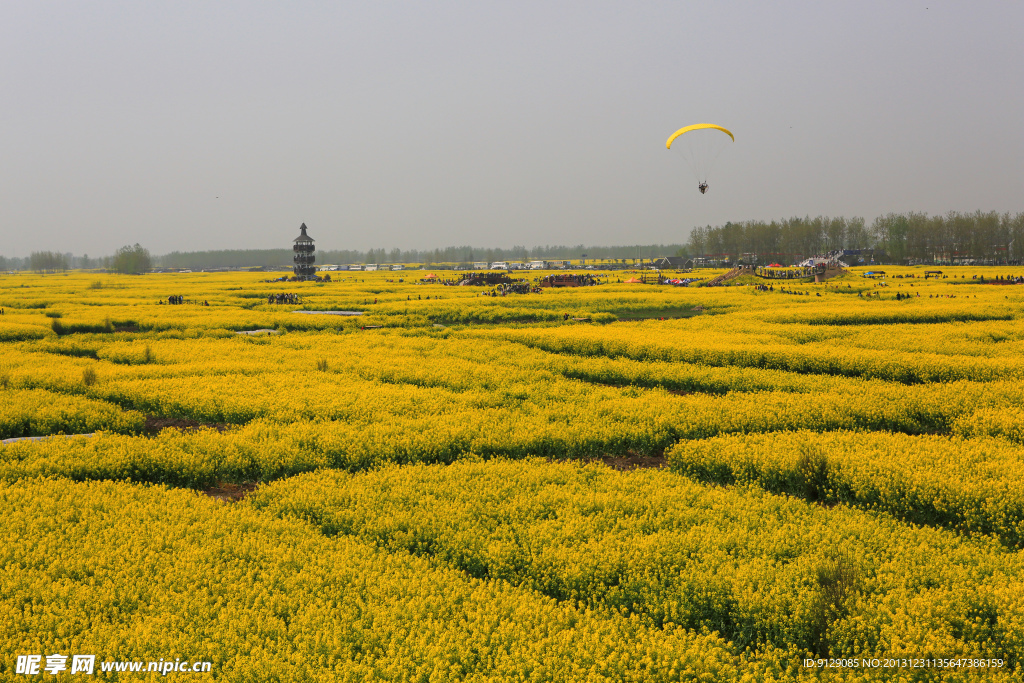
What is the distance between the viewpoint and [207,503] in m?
10.6

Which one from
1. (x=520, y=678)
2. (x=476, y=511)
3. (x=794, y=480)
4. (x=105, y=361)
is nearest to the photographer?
(x=520, y=678)

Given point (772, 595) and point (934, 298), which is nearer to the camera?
point (772, 595)

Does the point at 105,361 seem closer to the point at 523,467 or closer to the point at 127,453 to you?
the point at 127,453

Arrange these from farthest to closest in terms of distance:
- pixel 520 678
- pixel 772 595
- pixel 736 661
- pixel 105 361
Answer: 1. pixel 105 361
2. pixel 772 595
3. pixel 736 661
4. pixel 520 678

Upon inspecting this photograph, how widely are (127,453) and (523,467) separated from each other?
8.65 meters

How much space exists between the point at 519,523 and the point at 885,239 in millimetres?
194135

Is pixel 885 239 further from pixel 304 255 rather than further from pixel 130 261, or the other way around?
pixel 130 261

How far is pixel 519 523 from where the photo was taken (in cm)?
977

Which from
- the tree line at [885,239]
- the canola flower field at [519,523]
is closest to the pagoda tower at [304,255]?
the canola flower field at [519,523]

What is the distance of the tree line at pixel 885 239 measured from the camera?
138 meters

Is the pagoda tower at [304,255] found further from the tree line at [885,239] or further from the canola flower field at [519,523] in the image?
the tree line at [885,239]

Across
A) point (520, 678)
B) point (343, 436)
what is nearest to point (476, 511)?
point (520, 678)

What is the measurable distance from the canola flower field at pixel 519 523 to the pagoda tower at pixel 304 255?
7887 centimetres

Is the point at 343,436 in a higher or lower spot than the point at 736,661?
higher
